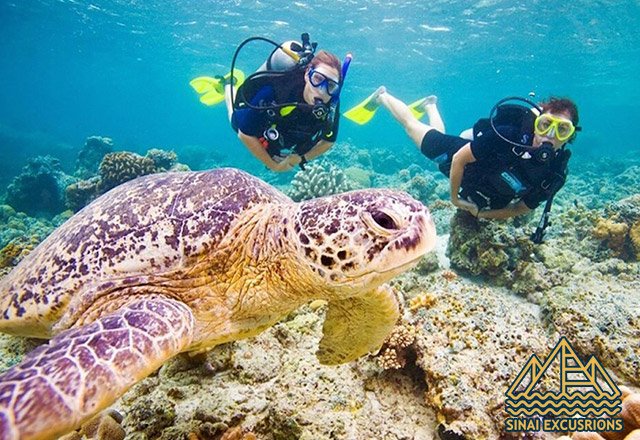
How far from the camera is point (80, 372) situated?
4.70ft

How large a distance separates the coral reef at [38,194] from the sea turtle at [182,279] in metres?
13.0

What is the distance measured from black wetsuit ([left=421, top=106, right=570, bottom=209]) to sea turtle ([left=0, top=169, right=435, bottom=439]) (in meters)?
3.48

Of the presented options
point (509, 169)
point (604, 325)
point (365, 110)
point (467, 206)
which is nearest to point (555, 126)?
point (509, 169)

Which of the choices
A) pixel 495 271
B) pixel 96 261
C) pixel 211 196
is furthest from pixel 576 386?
pixel 96 261

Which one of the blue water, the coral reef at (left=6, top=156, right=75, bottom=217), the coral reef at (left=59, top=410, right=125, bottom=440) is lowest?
the coral reef at (left=6, top=156, right=75, bottom=217)

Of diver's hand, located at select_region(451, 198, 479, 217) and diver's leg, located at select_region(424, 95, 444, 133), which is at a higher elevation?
diver's leg, located at select_region(424, 95, 444, 133)

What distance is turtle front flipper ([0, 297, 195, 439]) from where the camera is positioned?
1296 mm

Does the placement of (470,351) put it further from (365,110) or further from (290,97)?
(365,110)

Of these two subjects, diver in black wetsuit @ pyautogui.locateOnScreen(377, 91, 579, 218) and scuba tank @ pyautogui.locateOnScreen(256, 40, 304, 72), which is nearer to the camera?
diver in black wetsuit @ pyautogui.locateOnScreen(377, 91, 579, 218)

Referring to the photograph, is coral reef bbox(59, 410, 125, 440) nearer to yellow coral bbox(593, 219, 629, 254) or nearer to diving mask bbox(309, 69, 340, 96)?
diving mask bbox(309, 69, 340, 96)

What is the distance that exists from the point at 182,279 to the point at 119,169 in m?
8.81

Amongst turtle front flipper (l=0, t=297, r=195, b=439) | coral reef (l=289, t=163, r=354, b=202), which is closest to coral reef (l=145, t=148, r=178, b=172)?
coral reef (l=289, t=163, r=354, b=202)

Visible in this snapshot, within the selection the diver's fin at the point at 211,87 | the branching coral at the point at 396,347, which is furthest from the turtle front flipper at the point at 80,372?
the diver's fin at the point at 211,87

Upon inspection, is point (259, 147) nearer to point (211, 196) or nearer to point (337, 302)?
point (211, 196)
